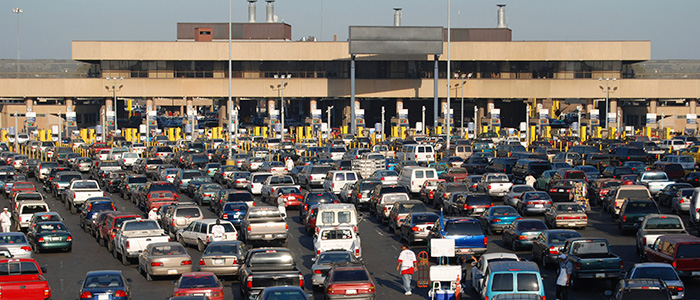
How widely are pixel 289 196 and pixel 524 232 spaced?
50.8 ft

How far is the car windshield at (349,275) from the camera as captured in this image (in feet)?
74.7

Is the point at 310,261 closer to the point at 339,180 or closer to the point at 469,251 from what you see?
the point at 469,251

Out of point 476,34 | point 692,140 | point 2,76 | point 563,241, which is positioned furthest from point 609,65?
point 563,241

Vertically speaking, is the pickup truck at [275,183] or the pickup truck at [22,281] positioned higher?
the pickup truck at [275,183]

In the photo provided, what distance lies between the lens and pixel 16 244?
2906cm

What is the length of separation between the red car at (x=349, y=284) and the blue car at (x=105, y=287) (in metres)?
4.85

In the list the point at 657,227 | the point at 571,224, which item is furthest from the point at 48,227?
the point at 657,227

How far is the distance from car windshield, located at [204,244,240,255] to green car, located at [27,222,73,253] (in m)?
7.95

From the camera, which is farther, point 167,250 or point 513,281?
point 167,250

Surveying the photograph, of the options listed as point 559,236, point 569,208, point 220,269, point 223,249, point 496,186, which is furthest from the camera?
point 496,186

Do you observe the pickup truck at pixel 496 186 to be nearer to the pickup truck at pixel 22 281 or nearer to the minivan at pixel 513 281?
the minivan at pixel 513 281

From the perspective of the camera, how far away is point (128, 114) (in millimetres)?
141250

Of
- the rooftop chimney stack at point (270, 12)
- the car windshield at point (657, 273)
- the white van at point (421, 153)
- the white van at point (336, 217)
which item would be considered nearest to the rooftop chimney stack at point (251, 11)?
the rooftop chimney stack at point (270, 12)

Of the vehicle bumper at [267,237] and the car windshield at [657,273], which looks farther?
the vehicle bumper at [267,237]
